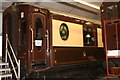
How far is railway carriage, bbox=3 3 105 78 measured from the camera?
4.08 meters

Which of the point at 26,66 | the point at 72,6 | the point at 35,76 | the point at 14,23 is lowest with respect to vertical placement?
the point at 35,76

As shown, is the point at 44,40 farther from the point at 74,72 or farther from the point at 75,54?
the point at 74,72

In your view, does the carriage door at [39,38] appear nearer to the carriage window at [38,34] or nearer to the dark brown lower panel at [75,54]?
the carriage window at [38,34]

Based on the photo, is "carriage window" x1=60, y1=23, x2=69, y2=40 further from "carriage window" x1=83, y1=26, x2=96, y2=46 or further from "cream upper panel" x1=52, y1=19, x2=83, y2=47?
"carriage window" x1=83, y1=26, x2=96, y2=46

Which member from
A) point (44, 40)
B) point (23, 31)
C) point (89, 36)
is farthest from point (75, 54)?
point (23, 31)

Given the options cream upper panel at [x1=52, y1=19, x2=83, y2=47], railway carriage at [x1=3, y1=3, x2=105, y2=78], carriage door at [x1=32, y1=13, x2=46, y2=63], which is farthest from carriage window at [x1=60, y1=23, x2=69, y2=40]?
carriage door at [x1=32, y1=13, x2=46, y2=63]

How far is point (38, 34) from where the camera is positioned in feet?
14.0

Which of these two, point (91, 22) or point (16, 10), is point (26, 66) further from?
point (91, 22)

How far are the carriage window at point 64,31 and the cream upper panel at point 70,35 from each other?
0.11 meters

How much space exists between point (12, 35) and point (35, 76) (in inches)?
60.4

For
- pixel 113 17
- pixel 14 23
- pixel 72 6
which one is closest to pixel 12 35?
pixel 14 23

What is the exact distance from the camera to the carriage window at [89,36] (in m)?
5.78

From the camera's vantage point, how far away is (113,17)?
3938mm

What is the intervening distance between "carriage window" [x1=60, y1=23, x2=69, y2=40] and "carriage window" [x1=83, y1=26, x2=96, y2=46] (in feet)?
3.50
